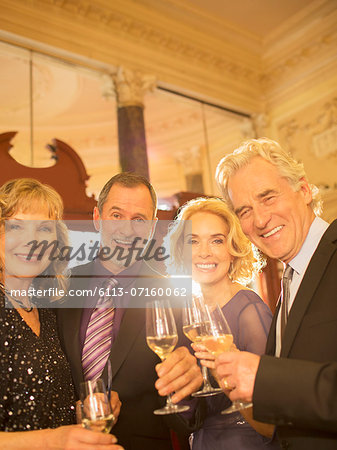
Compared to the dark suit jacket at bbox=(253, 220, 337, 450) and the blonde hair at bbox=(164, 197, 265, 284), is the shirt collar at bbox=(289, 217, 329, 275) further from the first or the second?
the blonde hair at bbox=(164, 197, 265, 284)

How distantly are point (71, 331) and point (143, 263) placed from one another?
1.90 feet

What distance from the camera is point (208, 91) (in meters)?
7.90

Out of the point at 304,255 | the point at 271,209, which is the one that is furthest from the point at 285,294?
the point at 271,209

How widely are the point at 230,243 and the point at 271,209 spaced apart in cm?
54

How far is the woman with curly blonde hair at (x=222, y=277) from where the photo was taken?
6.72ft

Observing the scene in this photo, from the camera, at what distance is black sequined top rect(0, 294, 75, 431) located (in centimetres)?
173

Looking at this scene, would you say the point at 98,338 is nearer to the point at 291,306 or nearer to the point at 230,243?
the point at 230,243

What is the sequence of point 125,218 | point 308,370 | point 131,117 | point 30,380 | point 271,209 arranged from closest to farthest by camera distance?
point 308,370 → point 30,380 → point 271,209 → point 125,218 → point 131,117

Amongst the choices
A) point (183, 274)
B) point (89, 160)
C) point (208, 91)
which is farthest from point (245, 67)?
point (183, 274)

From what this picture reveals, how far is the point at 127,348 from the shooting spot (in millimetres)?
2074

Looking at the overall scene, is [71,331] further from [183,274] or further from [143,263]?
[183,274]

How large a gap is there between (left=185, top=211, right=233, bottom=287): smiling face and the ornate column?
407 cm

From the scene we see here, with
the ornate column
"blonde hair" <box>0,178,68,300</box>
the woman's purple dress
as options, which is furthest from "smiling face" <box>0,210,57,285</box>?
the ornate column

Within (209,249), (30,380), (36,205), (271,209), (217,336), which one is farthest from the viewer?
(209,249)
